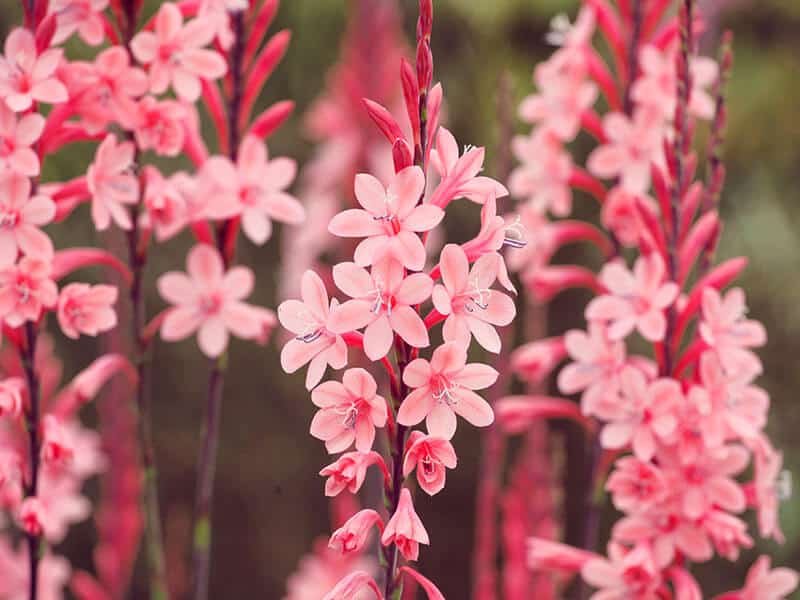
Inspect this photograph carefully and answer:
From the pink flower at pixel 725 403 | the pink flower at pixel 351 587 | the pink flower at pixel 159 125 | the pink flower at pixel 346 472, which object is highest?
the pink flower at pixel 159 125

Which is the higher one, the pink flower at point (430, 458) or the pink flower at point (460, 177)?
the pink flower at point (460, 177)

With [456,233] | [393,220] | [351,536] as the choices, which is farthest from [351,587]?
[456,233]

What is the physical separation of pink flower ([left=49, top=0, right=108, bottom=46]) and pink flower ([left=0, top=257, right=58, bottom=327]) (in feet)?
0.42

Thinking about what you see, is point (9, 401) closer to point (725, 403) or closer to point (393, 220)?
point (393, 220)

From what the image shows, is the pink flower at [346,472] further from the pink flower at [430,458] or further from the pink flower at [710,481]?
the pink flower at [710,481]

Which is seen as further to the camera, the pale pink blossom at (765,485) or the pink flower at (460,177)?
the pale pink blossom at (765,485)

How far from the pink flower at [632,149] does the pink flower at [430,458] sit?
1.14 ft

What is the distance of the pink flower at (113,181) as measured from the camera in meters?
0.58

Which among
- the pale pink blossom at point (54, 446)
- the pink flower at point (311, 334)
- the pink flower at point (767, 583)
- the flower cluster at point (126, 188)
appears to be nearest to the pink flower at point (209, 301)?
the flower cluster at point (126, 188)

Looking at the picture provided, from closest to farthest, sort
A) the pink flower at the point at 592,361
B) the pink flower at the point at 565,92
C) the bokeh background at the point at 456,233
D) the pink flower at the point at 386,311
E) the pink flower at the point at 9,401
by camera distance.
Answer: the pink flower at the point at 386,311
the pink flower at the point at 9,401
the pink flower at the point at 592,361
the pink flower at the point at 565,92
the bokeh background at the point at 456,233

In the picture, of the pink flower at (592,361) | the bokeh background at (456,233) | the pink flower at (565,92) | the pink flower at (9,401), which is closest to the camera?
the pink flower at (9,401)

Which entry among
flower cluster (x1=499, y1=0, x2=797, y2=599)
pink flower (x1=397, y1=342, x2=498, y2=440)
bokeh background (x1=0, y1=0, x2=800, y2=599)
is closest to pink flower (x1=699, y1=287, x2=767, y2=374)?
flower cluster (x1=499, y1=0, x2=797, y2=599)

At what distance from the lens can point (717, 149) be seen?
1.98ft

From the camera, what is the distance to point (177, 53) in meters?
0.60
